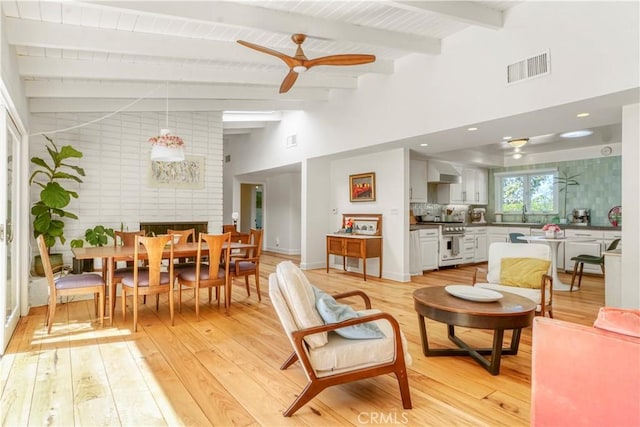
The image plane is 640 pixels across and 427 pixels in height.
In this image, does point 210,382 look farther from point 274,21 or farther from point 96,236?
point 96,236

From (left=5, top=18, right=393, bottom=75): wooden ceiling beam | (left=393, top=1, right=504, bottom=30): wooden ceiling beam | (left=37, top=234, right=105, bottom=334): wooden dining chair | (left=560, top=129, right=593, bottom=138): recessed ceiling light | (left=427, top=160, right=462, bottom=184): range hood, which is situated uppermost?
(left=393, top=1, right=504, bottom=30): wooden ceiling beam

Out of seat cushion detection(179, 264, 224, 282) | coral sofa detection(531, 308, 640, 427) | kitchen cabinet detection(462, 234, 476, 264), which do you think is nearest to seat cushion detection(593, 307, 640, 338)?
coral sofa detection(531, 308, 640, 427)

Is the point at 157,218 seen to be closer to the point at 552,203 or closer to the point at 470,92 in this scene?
the point at 470,92

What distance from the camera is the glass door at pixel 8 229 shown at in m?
2.89

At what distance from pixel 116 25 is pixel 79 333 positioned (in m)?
3.00

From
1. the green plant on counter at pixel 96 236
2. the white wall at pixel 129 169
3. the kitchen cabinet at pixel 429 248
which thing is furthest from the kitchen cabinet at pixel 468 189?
the green plant on counter at pixel 96 236

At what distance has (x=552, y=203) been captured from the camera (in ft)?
24.7

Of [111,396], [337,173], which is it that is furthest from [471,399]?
[337,173]

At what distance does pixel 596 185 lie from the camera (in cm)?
687

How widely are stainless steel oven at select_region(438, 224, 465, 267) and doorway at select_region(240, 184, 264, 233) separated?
6382 mm

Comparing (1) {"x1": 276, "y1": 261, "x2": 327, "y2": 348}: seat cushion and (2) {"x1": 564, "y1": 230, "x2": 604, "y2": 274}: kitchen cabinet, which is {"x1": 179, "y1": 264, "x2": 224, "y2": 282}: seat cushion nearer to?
(1) {"x1": 276, "y1": 261, "x2": 327, "y2": 348}: seat cushion

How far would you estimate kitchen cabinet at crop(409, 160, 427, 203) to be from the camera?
6901mm

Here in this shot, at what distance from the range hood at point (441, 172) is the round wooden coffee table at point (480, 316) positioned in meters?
4.66

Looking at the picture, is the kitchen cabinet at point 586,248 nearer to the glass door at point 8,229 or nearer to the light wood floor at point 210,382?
the light wood floor at point 210,382
